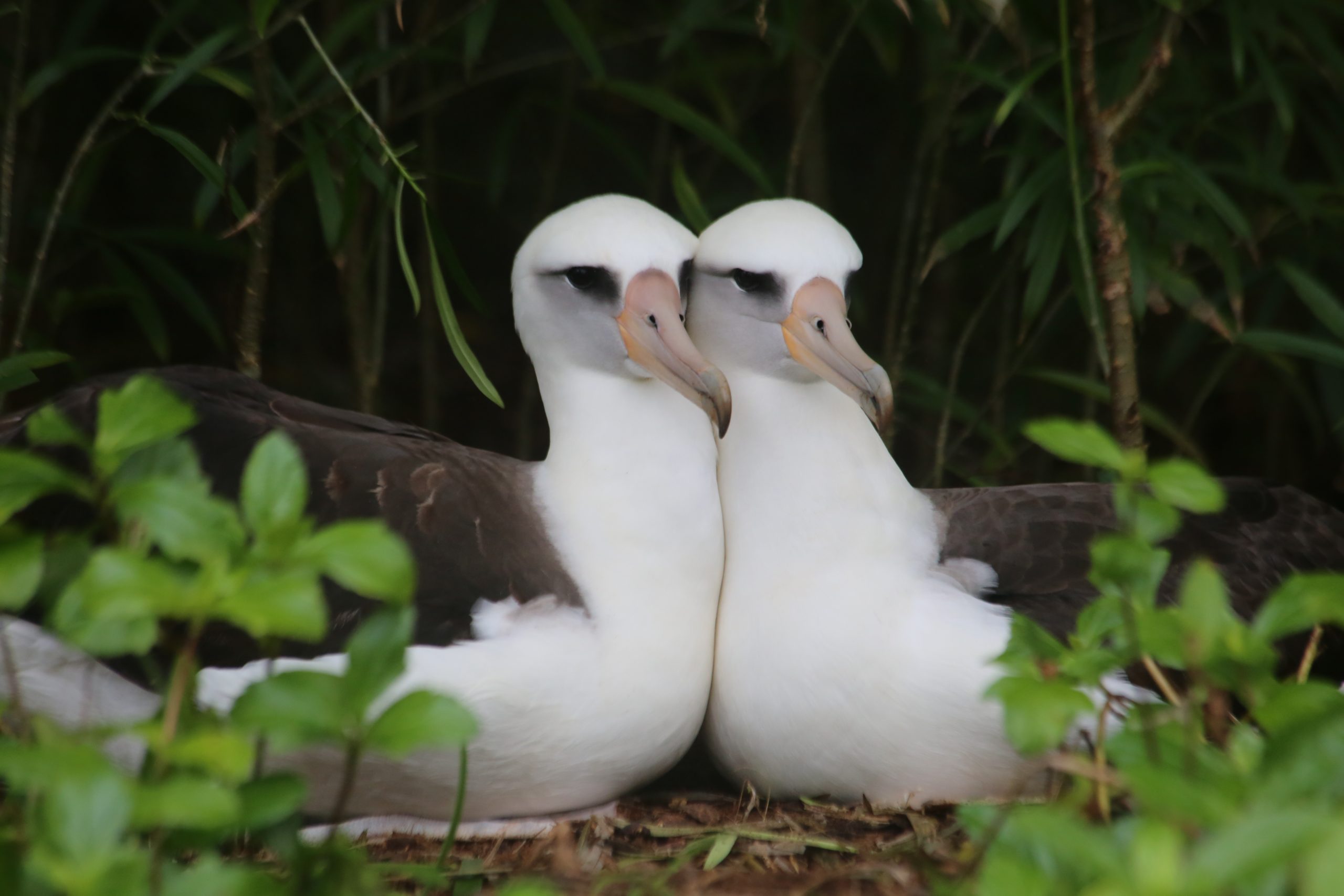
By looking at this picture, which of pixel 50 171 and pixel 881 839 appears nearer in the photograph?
pixel 881 839

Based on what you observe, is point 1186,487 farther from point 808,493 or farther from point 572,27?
point 572,27

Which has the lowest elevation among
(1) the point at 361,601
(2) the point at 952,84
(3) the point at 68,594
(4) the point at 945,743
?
(4) the point at 945,743

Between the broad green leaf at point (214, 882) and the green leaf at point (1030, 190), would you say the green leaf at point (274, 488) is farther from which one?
the green leaf at point (1030, 190)

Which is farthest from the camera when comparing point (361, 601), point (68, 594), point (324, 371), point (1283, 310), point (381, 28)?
point (324, 371)

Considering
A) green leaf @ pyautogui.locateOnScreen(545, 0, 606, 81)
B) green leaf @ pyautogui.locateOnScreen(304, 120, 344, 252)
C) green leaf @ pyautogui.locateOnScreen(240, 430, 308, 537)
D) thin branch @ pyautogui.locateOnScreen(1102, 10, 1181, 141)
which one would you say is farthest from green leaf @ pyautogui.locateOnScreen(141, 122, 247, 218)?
thin branch @ pyautogui.locateOnScreen(1102, 10, 1181, 141)

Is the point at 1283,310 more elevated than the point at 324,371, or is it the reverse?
the point at 1283,310

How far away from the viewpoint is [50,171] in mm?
5656

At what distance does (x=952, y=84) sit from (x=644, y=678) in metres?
2.47

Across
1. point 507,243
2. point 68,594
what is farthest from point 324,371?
point 68,594

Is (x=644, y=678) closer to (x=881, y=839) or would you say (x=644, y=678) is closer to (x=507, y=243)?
(x=881, y=839)

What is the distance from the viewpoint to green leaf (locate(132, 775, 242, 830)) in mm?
1602

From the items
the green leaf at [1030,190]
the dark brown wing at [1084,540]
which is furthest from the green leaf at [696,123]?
the dark brown wing at [1084,540]

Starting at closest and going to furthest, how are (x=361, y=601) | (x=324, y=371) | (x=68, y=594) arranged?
(x=68, y=594), (x=361, y=601), (x=324, y=371)

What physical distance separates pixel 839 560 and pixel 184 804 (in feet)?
5.85
